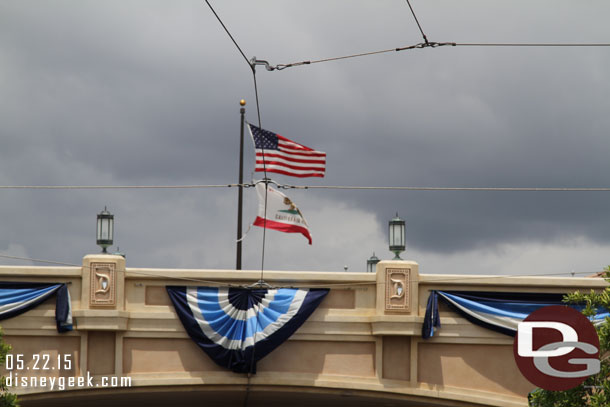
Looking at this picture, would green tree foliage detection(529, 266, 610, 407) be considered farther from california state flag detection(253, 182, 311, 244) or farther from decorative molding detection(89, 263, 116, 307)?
decorative molding detection(89, 263, 116, 307)

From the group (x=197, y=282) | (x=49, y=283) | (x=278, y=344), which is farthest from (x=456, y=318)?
(x=49, y=283)

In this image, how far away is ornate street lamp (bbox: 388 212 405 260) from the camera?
22.5 metres

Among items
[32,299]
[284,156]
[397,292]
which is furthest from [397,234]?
[32,299]

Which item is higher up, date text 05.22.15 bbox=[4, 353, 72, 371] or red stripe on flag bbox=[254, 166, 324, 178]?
red stripe on flag bbox=[254, 166, 324, 178]

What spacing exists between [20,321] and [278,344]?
621 centimetres

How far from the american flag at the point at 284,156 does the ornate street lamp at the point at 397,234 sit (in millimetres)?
2211

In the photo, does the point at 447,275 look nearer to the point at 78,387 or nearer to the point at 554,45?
the point at 554,45

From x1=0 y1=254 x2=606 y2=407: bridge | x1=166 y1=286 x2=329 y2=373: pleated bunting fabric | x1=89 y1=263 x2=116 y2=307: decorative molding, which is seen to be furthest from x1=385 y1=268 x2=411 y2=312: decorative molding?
x1=89 y1=263 x2=116 y2=307: decorative molding

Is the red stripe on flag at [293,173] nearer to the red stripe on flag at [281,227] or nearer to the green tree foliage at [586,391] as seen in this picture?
the red stripe on flag at [281,227]

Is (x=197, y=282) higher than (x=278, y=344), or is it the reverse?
(x=197, y=282)

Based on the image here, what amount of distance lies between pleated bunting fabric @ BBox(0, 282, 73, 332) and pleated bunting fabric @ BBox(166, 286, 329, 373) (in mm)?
2475

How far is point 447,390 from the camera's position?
22.2 m

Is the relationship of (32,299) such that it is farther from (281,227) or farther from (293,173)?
(293,173)

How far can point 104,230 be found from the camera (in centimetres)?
2284
